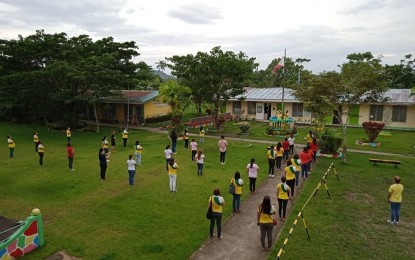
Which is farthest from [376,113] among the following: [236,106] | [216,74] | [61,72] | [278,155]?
[61,72]

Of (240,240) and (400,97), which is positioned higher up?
(400,97)

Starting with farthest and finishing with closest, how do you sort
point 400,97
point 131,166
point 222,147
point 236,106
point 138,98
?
point 236,106 < point 138,98 < point 400,97 < point 222,147 < point 131,166

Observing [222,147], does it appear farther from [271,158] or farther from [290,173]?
[290,173]

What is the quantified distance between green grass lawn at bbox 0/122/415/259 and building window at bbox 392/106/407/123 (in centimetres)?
1514

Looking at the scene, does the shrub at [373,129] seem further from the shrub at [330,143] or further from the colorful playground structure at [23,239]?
the colorful playground structure at [23,239]

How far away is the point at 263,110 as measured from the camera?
38750 millimetres

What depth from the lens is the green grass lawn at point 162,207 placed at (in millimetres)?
9195

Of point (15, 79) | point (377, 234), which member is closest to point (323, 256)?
point (377, 234)

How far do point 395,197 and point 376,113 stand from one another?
2560cm

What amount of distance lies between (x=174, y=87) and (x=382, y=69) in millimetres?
18047

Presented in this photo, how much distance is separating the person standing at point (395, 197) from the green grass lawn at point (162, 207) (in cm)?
32

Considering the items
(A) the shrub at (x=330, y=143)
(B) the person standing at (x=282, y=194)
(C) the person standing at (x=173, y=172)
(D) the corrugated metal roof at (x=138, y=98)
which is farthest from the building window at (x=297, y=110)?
(B) the person standing at (x=282, y=194)

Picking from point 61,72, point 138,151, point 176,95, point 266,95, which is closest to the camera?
point 138,151

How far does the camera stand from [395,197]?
10.5m
